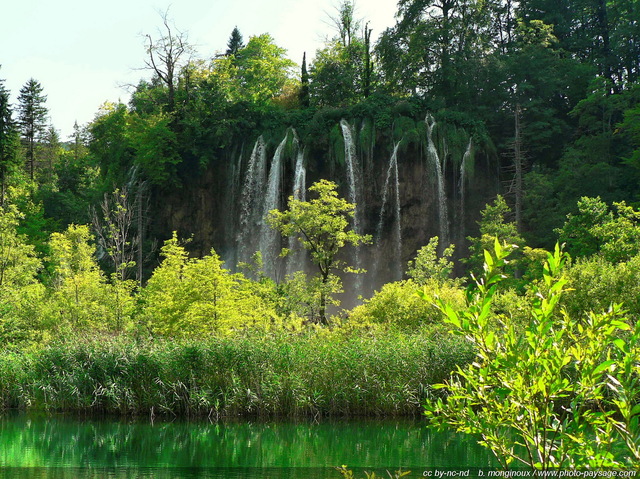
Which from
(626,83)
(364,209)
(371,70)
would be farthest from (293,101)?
(626,83)

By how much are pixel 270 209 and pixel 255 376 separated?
67.3 ft

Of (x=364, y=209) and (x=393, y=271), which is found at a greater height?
(x=364, y=209)

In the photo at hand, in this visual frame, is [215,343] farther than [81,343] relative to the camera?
No

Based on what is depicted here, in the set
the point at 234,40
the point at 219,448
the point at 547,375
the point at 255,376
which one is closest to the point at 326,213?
the point at 255,376

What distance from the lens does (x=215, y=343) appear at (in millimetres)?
17125

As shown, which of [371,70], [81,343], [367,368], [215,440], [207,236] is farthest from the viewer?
[371,70]

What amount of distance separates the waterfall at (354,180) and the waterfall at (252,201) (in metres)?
4.42

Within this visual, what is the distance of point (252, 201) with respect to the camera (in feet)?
123

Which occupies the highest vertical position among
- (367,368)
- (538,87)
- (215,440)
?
(538,87)

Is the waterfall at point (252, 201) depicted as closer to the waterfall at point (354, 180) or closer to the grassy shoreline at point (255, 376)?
the waterfall at point (354, 180)

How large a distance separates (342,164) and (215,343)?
2083cm

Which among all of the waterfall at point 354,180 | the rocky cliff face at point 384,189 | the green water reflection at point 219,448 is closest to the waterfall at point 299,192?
the rocky cliff face at point 384,189

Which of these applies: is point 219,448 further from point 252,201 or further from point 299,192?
point 252,201

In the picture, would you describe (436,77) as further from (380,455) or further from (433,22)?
(380,455)
